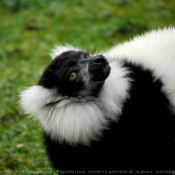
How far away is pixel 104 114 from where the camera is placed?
407cm

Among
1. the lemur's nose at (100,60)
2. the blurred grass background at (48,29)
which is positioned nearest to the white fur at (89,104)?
the lemur's nose at (100,60)

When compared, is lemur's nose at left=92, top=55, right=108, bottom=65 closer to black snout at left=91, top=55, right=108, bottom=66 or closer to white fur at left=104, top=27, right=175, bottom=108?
black snout at left=91, top=55, right=108, bottom=66

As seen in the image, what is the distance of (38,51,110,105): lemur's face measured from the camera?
409 cm

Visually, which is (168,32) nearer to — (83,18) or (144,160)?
(144,160)

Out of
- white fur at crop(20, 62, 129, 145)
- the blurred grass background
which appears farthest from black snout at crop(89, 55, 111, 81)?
the blurred grass background

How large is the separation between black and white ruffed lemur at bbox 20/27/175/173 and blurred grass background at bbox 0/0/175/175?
7.67 feet

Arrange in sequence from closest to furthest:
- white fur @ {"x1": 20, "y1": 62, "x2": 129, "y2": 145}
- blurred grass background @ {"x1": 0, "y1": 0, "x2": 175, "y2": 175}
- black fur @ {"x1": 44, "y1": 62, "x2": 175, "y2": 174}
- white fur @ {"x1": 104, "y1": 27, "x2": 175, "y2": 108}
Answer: white fur @ {"x1": 20, "y1": 62, "x2": 129, "y2": 145}
black fur @ {"x1": 44, "y1": 62, "x2": 175, "y2": 174}
white fur @ {"x1": 104, "y1": 27, "x2": 175, "y2": 108}
blurred grass background @ {"x1": 0, "y1": 0, "x2": 175, "y2": 175}

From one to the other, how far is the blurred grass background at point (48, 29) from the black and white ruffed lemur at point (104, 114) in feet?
7.67

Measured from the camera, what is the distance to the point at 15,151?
227 inches

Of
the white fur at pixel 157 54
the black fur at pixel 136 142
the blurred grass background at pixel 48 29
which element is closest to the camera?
the black fur at pixel 136 142

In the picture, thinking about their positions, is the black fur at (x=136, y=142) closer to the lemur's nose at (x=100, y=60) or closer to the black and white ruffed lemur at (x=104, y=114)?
the black and white ruffed lemur at (x=104, y=114)

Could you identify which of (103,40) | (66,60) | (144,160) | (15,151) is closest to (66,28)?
(103,40)

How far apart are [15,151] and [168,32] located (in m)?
2.97

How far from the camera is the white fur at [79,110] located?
393 centimetres
